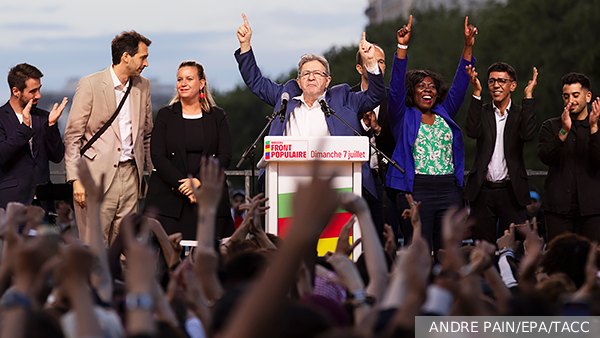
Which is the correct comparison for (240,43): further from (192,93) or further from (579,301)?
(579,301)

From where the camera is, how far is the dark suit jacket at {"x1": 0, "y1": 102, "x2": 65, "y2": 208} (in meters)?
5.36

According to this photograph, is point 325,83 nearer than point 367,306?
No

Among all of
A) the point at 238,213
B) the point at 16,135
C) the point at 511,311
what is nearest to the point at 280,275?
the point at 511,311

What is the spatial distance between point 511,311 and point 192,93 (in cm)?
382

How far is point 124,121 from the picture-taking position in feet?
17.4

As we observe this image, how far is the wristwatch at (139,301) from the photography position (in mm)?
1650

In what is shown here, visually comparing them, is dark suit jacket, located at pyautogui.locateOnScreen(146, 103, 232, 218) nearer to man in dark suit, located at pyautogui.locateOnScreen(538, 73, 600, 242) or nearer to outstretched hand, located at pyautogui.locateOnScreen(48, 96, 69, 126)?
outstretched hand, located at pyautogui.locateOnScreen(48, 96, 69, 126)

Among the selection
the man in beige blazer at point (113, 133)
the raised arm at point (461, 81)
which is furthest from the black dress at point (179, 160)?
the raised arm at point (461, 81)

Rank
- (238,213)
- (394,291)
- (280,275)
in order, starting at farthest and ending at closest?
(238,213) → (394,291) → (280,275)

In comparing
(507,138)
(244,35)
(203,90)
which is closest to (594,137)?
(507,138)

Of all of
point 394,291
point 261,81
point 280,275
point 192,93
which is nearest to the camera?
point 280,275

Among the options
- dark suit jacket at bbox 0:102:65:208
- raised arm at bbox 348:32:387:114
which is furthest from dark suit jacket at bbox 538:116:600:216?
dark suit jacket at bbox 0:102:65:208

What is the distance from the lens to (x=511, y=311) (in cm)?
183

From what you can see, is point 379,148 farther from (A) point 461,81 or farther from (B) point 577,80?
(B) point 577,80
